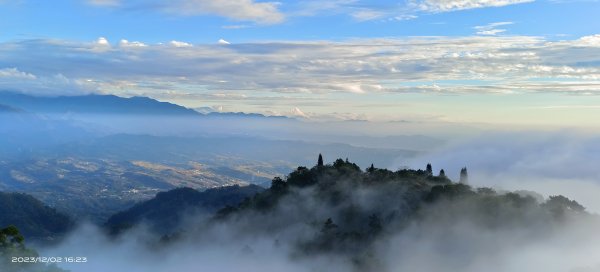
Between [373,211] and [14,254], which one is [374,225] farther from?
[14,254]

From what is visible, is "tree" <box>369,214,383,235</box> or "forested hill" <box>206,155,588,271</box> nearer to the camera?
"forested hill" <box>206,155,588,271</box>

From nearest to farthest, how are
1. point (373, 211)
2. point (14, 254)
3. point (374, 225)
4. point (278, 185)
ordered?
1. point (14, 254)
2. point (374, 225)
3. point (373, 211)
4. point (278, 185)

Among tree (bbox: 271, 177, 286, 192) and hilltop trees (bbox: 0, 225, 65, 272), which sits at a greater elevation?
hilltop trees (bbox: 0, 225, 65, 272)

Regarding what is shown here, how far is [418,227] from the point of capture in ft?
312

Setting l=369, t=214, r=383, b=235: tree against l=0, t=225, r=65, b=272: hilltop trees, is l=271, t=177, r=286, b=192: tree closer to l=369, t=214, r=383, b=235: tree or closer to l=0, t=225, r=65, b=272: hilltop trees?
l=369, t=214, r=383, b=235: tree

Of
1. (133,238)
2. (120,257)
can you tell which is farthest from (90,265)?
(133,238)

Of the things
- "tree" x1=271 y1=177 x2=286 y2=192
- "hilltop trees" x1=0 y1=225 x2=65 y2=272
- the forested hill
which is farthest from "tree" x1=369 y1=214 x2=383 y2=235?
"hilltop trees" x1=0 y1=225 x2=65 y2=272

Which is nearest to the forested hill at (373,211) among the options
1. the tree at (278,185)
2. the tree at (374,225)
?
the tree at (374,225)

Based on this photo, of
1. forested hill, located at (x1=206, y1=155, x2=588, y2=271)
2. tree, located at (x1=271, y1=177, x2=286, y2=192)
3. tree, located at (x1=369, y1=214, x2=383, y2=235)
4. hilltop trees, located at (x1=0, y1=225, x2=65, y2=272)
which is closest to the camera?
hilltop trees, located at (x1=0, y1=225, x2=65, y2=272)

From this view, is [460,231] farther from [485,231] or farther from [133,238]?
[133,238]

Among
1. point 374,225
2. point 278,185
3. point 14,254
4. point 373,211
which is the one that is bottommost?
point 374,225

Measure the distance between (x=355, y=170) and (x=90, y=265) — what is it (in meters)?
82.5

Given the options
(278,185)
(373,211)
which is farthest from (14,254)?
(278,185)

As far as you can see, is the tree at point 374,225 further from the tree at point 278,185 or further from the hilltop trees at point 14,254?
the hilltop trees at point 14,254
